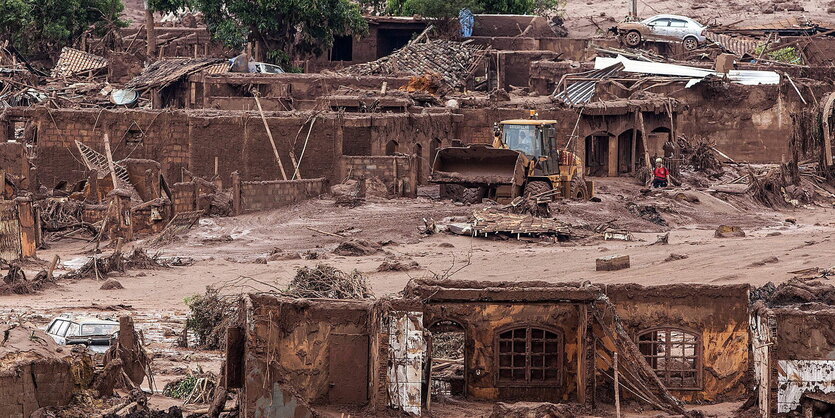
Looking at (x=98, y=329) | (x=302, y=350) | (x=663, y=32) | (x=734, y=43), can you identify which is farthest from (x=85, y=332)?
(x=734, y=43)

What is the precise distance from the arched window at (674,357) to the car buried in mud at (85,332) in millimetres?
6357

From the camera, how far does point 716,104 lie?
47.6m

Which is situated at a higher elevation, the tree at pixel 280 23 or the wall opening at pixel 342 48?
the tree at pixel 280 23

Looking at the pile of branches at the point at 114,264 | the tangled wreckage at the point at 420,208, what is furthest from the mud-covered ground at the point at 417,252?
the pile of branches at the point at 114,264

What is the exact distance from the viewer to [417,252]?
2938cm

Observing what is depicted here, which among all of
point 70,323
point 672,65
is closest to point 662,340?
point 70,323

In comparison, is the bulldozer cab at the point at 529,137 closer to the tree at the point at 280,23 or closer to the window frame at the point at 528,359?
the window frame at the point at 528,359

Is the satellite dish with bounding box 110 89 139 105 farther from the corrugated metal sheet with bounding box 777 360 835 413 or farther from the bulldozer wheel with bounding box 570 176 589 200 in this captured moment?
the corrugated metal sheet with bounding box 777 360 835 413

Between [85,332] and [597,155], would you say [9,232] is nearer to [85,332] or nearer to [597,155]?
[85,332]

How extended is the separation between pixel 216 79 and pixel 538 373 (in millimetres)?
27364

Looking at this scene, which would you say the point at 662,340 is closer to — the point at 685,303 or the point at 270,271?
the point at 685,303

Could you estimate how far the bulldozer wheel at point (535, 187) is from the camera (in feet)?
111

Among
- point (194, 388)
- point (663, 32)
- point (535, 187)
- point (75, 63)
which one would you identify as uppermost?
point (663, 32)

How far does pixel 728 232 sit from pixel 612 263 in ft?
17.7
